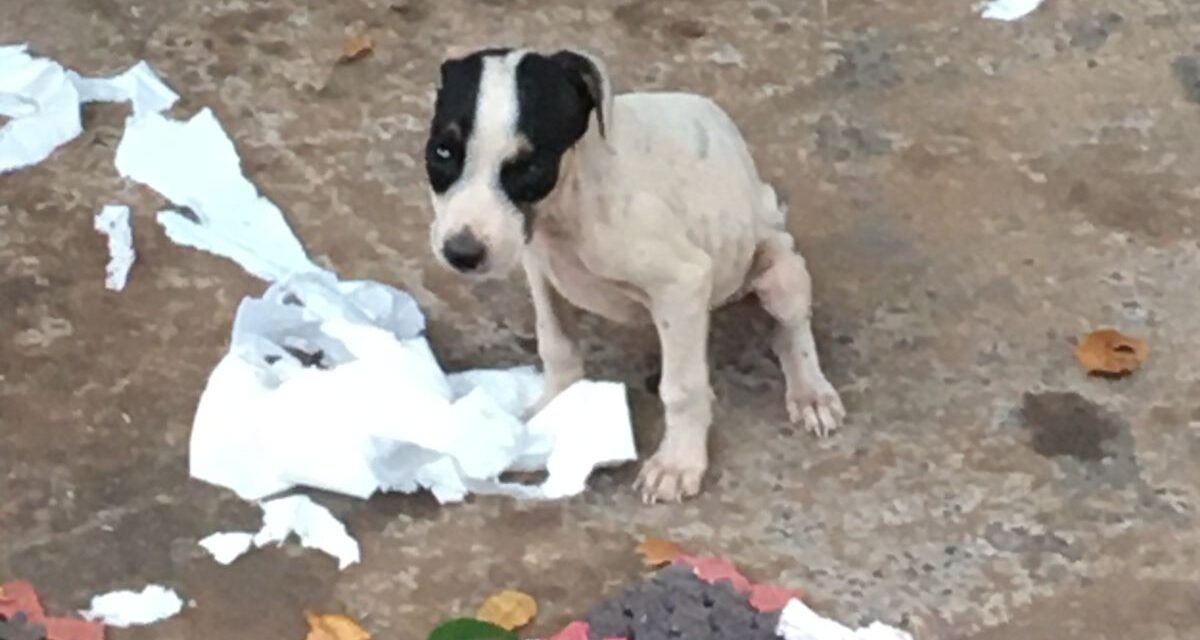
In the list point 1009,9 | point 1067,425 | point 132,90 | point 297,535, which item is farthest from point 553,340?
point 1009,9

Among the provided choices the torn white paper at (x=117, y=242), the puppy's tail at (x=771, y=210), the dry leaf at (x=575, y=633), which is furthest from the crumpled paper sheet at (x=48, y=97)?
the dry leaf at (x=575, y=633)

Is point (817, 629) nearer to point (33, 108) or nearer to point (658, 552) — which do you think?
point (658, 552)

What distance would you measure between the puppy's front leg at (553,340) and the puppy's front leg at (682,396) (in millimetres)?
154

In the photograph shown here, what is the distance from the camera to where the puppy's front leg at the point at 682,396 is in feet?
7.89

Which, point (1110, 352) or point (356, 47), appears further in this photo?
point (356, 47)

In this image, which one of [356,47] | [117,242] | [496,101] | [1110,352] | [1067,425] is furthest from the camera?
[356,47]

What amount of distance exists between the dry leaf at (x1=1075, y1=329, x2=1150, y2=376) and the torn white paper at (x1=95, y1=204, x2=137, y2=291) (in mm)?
1468

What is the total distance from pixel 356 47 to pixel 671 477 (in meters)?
1.29

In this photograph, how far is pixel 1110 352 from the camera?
2645 millimetres

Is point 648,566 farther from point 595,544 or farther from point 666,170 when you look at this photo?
point 666,170

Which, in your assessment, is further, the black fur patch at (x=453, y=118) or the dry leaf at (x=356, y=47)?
the dry leaf at (x=356, y=47)

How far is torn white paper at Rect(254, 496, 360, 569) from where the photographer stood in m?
2.40

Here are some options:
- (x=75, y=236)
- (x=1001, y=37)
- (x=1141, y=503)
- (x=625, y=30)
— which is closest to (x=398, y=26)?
(x=625, y=30)

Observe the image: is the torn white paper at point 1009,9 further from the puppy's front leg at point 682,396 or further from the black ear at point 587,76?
the black ear at point 587,76
